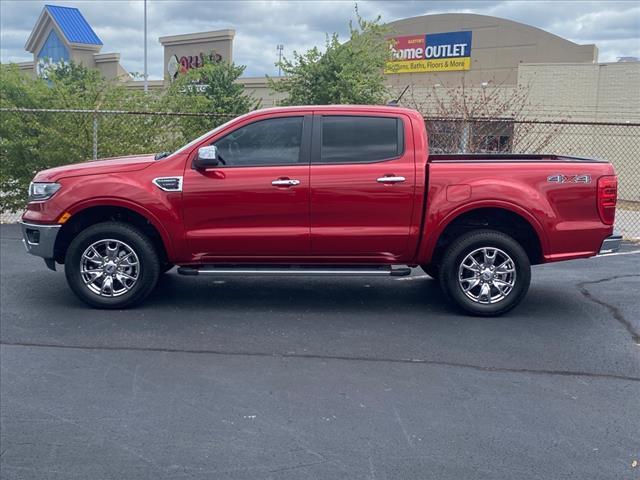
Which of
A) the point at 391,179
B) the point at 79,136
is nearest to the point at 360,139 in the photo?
the point at 391,179

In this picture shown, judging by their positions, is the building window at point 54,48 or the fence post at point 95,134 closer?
the fence post at point 95,134

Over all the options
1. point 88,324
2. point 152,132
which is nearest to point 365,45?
point 152,132

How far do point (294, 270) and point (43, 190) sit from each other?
8.44 ft

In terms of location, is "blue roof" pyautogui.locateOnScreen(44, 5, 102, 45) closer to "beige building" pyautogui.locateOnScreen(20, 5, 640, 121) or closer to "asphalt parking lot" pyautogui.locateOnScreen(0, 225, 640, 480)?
"beige building" pyautogui.locateOnScreen(20, 5, 640, 121)

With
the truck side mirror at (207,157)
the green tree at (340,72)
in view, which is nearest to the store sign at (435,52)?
the green tree at (340,72)

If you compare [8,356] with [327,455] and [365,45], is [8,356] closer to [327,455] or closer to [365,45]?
[327,455]

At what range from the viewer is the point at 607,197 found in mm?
7172

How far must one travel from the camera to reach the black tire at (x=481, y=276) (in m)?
7.19

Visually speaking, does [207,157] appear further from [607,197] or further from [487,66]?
[487,66]

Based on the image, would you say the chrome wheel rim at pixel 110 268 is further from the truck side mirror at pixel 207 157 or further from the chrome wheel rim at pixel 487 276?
the chrome wheel rim at pixel 487 276

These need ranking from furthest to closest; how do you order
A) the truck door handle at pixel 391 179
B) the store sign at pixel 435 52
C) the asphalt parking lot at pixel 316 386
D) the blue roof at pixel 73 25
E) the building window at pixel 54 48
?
the building window at pixel 54 48, the blue roof at pixel 73 25, the store sign at pixel 435 52, the truck door handle at pixel 391 179, the asphalt parking lot at pixel 316 386

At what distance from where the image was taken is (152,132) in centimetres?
1395

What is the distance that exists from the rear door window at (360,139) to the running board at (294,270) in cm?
104

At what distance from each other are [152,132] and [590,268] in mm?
8052
